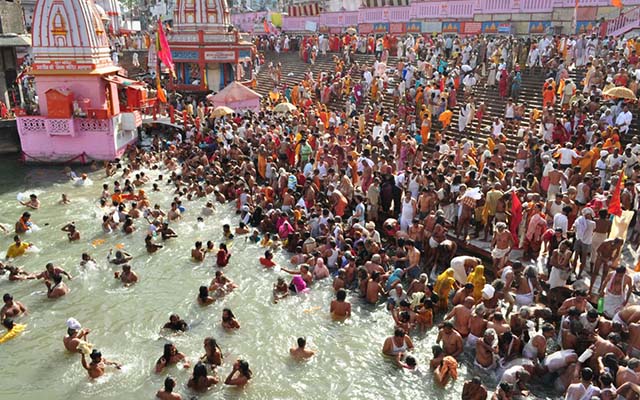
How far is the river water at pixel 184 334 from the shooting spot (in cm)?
770

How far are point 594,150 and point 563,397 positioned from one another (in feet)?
20.2

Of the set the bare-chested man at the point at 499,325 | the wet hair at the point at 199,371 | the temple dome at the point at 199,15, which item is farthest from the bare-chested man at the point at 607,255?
the temple dome at the point at 199,15

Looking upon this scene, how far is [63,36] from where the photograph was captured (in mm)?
18125

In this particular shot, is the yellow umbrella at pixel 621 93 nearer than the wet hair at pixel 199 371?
No

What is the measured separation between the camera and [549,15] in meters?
21.7

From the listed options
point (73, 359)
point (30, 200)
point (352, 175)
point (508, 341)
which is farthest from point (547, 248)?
point (30, 200)

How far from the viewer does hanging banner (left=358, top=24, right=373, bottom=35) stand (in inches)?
1202

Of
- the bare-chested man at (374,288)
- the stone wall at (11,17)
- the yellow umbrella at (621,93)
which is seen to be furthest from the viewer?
the stone wall at (11,17)

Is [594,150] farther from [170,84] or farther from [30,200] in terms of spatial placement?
[170,84]

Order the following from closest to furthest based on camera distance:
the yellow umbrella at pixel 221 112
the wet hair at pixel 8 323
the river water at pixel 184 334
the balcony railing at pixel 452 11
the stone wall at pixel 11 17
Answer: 1. the river water at pixel 184 334
2. the wet hair at pixel 8 323
3. the yellow umbrella at pixel 221 112
4. the balcony railing at pixel 452 11
5. the stone wall at pixel 11 17

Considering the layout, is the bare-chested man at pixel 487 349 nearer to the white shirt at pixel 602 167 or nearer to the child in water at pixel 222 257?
the white shirt at pixel 602 167

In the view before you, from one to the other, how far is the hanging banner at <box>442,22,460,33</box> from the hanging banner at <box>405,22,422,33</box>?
5.20 feet

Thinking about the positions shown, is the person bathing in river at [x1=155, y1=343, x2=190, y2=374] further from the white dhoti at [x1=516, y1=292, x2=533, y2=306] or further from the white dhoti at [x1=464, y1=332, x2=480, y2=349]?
the white dhoti at [x1=516, y1=292, x2=533, y2=306]

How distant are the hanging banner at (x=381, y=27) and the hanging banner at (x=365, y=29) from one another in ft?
1.17
